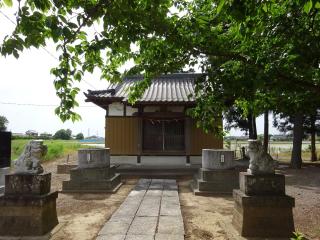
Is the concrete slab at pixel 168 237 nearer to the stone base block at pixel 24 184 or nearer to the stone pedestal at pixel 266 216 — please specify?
the stone pedestal at pixel 266 216

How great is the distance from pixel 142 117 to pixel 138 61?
10.7 m

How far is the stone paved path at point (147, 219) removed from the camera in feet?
19.6

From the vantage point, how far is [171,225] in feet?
21.9

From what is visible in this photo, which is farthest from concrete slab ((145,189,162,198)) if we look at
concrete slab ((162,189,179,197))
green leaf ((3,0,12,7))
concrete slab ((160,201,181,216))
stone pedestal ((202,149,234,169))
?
green leaf ((3,0,12,7))

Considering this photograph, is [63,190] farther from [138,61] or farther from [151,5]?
[151,5]

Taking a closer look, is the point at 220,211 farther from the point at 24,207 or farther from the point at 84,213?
the point at 24,207

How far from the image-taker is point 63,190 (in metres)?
Answer: 11.2

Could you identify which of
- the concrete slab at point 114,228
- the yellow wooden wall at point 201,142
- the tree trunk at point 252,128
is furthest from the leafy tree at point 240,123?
the concrete slab at point 114,228

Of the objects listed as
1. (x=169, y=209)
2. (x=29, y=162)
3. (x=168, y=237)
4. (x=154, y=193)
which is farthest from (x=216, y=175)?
(x=29, y=162)

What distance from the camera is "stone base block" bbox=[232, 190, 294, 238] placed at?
19.8ft

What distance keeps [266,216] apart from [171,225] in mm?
1779

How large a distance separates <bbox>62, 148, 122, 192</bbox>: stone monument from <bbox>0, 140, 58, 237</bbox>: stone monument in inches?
197

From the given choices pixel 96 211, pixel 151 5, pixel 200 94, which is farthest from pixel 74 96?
pixel 96 211

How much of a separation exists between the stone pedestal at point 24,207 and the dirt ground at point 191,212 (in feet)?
1.49
